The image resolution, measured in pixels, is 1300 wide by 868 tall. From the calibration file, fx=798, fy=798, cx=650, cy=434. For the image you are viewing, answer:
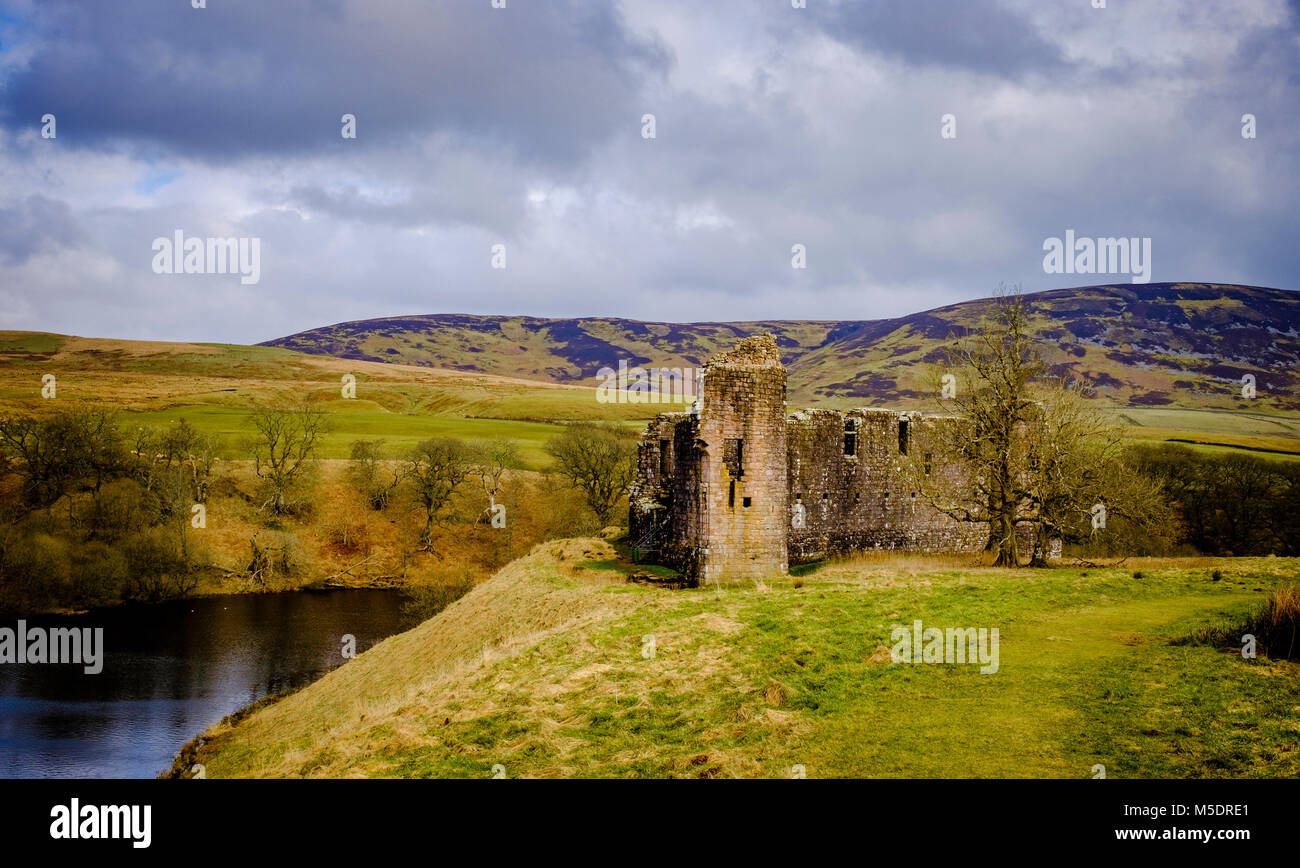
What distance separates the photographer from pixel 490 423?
11688 cm

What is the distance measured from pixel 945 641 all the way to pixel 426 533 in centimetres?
6447

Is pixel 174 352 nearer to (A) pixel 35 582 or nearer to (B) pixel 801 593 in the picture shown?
(A) pixel 35 582

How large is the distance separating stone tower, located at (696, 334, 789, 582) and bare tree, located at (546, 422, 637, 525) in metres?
42.4

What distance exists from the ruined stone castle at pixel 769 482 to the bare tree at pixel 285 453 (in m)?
51.6

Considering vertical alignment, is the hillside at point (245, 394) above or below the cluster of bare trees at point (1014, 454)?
above

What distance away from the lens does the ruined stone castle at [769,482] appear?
2416 cm

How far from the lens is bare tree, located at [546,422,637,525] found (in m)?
69.1

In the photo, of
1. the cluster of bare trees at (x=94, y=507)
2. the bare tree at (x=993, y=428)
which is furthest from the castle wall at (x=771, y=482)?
the cluster of bare trees at (x=94, y=507)

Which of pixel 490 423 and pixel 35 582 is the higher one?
pixel 490 423

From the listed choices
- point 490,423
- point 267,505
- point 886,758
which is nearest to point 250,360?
point 490,423

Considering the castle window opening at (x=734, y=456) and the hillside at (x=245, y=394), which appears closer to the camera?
the castle window opening at (x=734, y=456)

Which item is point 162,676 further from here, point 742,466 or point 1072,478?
point 1072,478

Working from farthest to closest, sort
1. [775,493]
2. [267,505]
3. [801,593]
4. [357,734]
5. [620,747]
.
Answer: [267,505] < [775,493] < [801,593] < [357,734] < [620,747]

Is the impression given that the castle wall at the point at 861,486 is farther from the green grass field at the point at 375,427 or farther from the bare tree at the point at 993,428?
the green grass field at the point at 375,427
